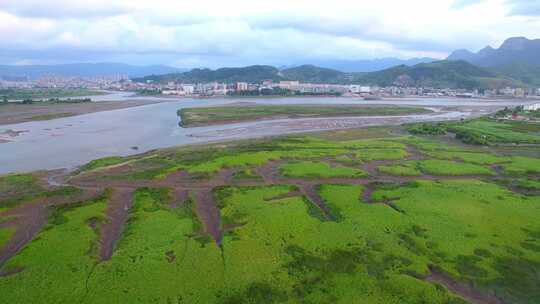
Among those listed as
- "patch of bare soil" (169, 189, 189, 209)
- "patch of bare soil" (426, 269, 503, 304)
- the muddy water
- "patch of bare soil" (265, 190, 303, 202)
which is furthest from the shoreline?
"patch of bare soil" (426, 269, 503, 304)

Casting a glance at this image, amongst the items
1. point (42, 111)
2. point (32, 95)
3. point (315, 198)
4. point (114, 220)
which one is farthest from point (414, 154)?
point (32, 95)

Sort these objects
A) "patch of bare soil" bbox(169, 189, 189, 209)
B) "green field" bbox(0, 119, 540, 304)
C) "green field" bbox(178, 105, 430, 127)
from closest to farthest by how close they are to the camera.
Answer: "green field" bbox(0, 119, 540, 304)
"patch of bare soil" bbox(169, 189, 189, 209)
"green field" bbox(178, 105, 430, 127)

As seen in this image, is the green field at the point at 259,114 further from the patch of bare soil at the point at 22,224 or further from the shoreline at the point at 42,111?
the patch of bare soil at the point at 22,224

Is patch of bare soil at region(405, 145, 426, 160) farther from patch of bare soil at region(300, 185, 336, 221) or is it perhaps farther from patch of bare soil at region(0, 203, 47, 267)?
patch of bare soil at region(0, 203, 47, 267)

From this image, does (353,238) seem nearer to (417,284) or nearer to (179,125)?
(417,284)

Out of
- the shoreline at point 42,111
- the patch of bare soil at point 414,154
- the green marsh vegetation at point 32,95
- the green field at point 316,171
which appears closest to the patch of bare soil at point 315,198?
the green field at point 316,171

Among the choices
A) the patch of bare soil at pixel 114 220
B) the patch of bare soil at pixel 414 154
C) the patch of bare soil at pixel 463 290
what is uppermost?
the patch of bare soil at pixel 414 154

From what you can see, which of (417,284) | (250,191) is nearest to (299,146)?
(250,191)
